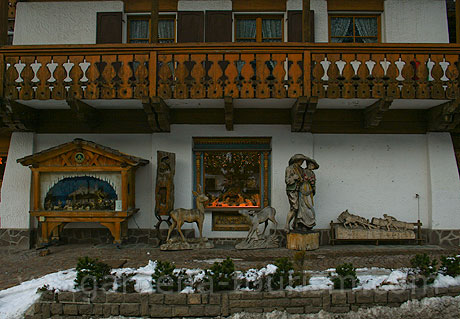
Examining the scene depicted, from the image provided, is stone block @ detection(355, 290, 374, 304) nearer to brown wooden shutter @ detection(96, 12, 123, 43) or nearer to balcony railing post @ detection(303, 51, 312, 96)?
balcony railing post @ detection(303, 51, 312, 96)

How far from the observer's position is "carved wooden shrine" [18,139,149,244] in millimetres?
8633

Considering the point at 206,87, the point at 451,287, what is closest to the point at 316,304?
the point at 451,287

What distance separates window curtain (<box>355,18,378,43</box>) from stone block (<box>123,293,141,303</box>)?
909 centimetres

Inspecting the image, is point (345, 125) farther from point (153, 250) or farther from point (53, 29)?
point (53, 29)

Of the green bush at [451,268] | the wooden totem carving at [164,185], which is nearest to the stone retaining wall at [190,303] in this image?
the green bush at [451,268]

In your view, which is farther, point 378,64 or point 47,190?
point 47,190

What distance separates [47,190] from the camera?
8906 mm

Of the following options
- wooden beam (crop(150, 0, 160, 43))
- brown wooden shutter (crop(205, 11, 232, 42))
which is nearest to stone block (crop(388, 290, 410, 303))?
wooden beam (crop(150, 0, 160, 43))

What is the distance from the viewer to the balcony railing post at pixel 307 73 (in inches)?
323

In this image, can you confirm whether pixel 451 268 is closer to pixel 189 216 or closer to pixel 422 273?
pixel 422 273

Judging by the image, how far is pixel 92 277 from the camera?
5613mm

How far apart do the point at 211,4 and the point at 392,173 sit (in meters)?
6.94

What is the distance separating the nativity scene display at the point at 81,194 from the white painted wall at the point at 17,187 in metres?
0.92

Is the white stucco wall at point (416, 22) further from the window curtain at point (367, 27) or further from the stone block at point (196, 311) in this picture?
the stone block at point (196, 311)
